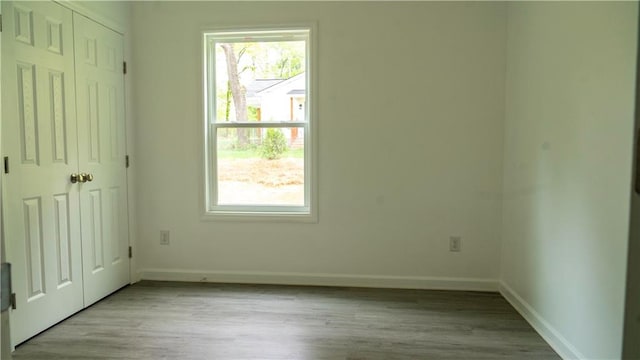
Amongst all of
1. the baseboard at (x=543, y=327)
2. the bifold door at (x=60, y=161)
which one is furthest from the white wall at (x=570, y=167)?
the bifold door at (x=60, y=161)

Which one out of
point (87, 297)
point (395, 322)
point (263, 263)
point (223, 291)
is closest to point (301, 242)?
point (263, 263)

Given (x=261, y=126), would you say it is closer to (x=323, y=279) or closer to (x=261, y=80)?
(x=261, y=80)

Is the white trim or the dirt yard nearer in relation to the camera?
the white trim

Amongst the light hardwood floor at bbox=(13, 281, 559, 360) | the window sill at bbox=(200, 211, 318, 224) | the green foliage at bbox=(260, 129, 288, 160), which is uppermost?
the green foliage at bbox=(260, 129, 288, 160)

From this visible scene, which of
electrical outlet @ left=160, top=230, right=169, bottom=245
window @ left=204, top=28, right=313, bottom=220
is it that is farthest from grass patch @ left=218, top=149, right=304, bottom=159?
electrical outlet @ left=160, top=230, right=169, bottom=245

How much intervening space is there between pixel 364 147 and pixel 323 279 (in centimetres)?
117

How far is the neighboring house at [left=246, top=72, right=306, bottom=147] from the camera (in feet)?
10.7

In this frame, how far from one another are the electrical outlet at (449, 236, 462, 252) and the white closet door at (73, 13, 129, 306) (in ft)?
8.94

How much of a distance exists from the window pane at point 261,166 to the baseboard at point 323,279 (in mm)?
625

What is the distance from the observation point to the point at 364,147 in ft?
10.3

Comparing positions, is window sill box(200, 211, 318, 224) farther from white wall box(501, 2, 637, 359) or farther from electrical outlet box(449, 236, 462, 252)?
white wall box(501, 2, 637, 359)

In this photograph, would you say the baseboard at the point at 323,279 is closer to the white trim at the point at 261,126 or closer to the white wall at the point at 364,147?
the white wall at the point at 364,147

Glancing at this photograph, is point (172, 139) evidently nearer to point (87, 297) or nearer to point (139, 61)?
point (139, 61)

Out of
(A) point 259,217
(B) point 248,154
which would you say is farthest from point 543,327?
(B) point 248,154
